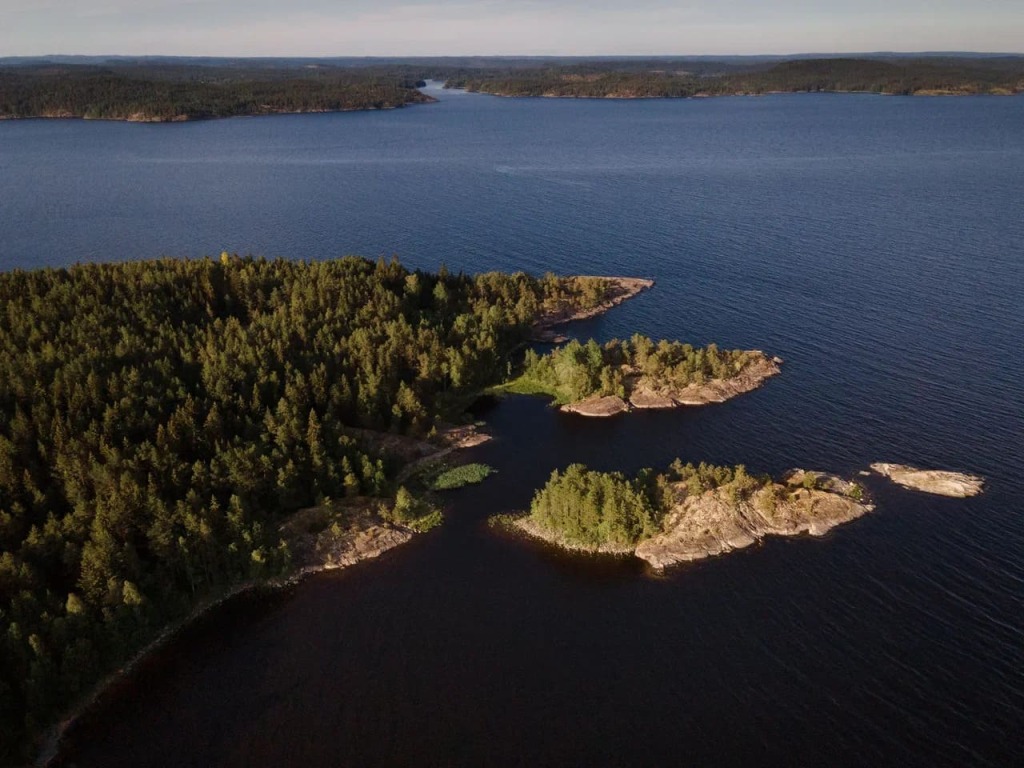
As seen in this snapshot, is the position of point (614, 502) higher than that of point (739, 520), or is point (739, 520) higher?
point (614, 502)

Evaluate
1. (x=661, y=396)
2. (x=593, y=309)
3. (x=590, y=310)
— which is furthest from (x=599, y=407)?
(x=593, y=309)

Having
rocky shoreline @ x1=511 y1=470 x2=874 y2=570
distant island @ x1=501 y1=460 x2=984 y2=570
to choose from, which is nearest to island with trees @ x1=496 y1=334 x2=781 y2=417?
distant island @ x1=501 y1=460 x2=984 y2=570

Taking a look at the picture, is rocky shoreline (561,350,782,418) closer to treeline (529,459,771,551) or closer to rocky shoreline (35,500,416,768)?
treeline (529,459,771,551)

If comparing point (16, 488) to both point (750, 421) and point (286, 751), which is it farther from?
point (750, 421)

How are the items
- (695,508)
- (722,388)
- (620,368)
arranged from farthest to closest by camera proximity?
1. (620,368)
2. (722,388)
3. (695,508)

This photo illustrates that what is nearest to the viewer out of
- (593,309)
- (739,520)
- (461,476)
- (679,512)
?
(739,520)

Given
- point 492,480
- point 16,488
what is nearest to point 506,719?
point 492,480

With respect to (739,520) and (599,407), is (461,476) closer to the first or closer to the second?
(599,407)
